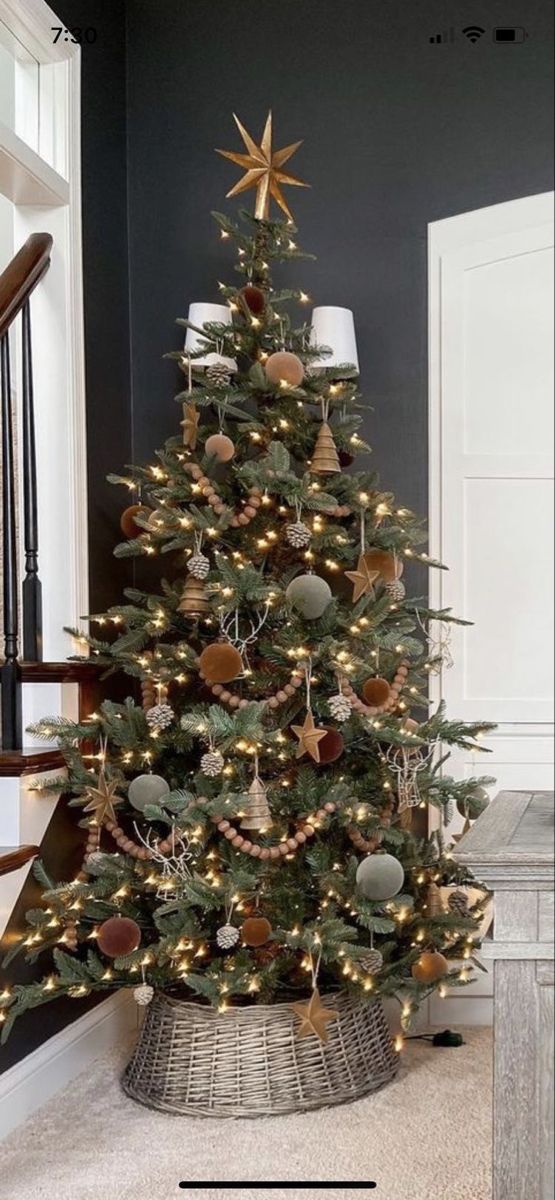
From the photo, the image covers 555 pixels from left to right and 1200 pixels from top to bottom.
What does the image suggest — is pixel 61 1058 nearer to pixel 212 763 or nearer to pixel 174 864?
pixel 174 864

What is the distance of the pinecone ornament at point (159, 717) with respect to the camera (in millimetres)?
2312

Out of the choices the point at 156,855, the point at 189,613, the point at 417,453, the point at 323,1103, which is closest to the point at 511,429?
the point at 417,453

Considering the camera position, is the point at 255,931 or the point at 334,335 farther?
the point at 334,335

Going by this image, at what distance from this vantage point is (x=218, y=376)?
245 cm

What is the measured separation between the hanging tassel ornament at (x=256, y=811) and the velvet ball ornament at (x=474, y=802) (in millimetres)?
461

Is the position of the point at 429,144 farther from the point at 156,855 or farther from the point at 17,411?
the point at 156,855

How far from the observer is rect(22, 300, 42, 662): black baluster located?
8.15 ft

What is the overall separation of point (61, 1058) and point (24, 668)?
86 cm

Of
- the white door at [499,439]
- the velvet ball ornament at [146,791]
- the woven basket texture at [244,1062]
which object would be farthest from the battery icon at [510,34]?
the woven basket texture at [244,1062]

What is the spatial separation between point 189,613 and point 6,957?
76cm

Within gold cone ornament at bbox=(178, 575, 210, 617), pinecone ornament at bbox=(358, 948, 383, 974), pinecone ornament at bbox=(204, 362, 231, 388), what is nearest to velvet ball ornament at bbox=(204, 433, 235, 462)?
pinecone ornament at bbox=(204, 362, 231, 388)

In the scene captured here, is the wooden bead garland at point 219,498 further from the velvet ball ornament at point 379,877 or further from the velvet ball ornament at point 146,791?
the velvet ball ornament at point 379,877

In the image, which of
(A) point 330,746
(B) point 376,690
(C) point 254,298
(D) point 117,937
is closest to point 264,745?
(A) point 330,746

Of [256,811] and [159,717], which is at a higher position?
[159,717]
